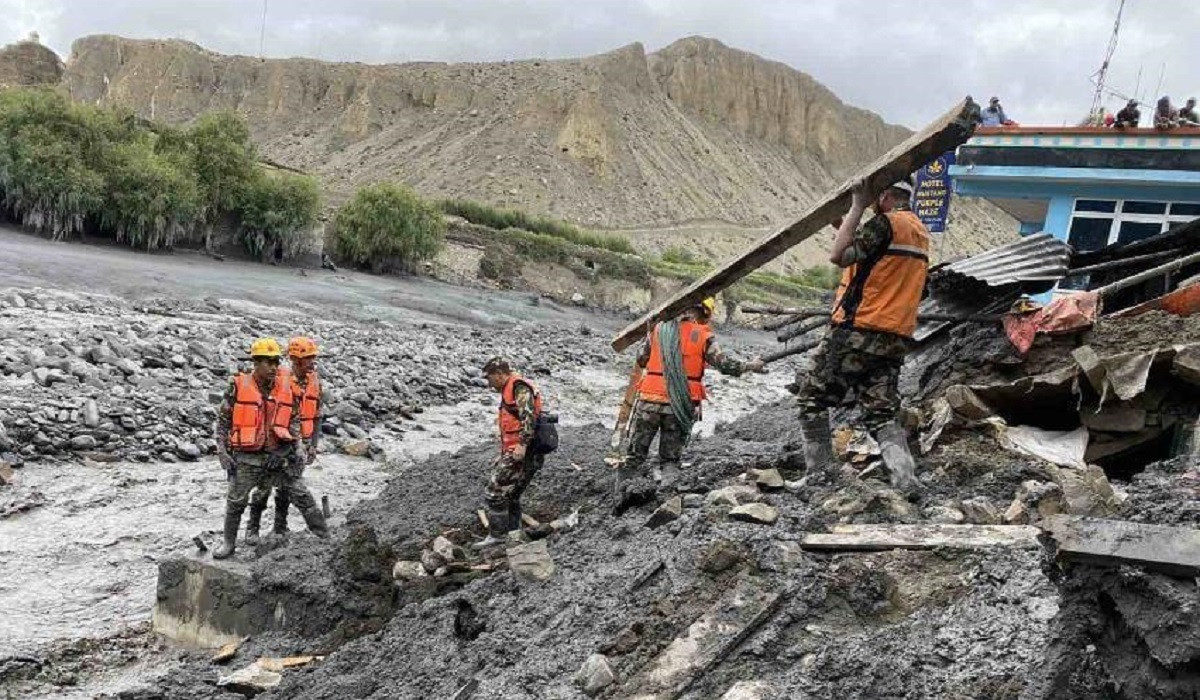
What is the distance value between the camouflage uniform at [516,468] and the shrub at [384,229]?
37.5 metres

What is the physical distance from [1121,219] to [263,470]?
12220 mm

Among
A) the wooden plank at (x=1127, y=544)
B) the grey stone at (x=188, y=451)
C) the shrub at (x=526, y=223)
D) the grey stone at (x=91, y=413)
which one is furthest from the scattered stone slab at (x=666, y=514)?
the shrub at (x=526, y=223)

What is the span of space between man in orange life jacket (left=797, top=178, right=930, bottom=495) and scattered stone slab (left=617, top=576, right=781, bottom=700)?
1433 millimetres

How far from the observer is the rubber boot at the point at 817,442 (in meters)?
5.28

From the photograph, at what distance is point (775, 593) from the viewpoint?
3633 millimetres

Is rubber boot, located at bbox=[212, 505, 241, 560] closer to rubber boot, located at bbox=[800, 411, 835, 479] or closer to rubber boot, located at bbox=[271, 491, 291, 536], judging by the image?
rubber boot, located at bbox=[271, 491, 291, 536]

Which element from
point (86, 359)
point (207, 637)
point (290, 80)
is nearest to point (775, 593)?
point (207, 637)

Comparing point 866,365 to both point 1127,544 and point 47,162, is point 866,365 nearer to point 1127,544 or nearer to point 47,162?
point 1127,544

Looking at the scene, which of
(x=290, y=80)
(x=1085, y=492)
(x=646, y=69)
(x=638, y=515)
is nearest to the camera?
(x=1085, y=492)

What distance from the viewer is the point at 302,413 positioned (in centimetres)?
764

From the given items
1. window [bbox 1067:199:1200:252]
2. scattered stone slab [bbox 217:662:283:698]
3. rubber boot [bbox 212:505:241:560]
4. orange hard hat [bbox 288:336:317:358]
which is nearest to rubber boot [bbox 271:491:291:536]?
rubber boot [bbox 212:505:241:560]

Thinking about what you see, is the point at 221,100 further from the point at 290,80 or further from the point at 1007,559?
the point at 1007,559

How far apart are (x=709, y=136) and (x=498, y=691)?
371 feet

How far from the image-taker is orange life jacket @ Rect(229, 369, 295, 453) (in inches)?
267
